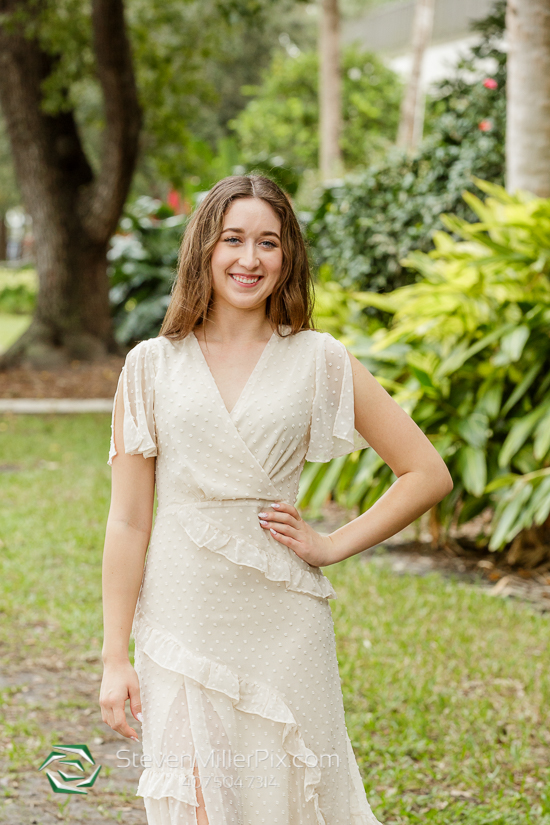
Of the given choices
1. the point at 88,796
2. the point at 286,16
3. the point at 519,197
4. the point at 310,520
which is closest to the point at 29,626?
the point at 88,796

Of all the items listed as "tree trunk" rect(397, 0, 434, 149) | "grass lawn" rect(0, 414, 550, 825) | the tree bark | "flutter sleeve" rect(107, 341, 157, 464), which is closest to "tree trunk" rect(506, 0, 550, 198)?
"grass lawn" rect(0, 414, 550, 825)

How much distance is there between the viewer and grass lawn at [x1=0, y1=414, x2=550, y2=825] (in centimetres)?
311

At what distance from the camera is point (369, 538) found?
196 centimetres

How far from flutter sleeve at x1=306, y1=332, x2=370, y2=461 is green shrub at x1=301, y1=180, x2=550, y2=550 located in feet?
10.3

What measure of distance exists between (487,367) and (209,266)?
3720 mm

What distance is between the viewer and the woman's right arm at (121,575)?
1.84 m

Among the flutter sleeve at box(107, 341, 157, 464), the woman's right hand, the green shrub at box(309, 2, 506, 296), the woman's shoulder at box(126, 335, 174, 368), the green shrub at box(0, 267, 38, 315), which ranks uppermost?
the green shrub at box(309, 2, 506, 296)

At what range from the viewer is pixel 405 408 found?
5.44 meters

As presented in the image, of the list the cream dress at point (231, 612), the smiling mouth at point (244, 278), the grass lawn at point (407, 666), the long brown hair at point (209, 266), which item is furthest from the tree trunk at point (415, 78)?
the cream dress at point (231, 612)

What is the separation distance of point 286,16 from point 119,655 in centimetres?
2889

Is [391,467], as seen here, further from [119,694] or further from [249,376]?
[119,694]

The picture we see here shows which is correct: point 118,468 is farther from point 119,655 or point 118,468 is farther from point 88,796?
point 88,796

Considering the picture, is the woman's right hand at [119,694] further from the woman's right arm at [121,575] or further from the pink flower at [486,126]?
the pink flower at [486,126]

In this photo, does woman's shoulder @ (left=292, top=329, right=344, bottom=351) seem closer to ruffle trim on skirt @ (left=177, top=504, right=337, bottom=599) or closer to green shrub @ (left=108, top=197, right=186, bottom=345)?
ruffle trim on skirt @ (left=177, top=504, right=337, bottom=599)
